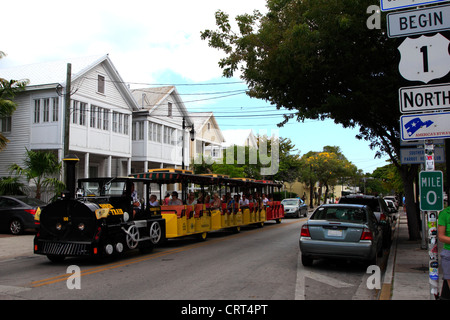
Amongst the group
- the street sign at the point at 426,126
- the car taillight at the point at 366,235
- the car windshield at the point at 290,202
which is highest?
the street sign at the point at 426,126

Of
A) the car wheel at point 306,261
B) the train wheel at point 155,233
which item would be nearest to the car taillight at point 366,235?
the car wheel at point 306,261

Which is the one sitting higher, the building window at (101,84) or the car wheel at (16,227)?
the building window at (101,84)

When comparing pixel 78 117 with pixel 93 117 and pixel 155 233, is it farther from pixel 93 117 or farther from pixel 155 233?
pixel 155 233

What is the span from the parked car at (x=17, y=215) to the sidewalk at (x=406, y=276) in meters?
13.3

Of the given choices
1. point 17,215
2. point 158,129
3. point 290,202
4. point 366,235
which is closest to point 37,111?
point 17,215

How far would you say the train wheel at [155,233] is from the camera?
1207cm

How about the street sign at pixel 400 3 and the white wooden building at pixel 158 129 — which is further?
the white wooden building at pixel 158 129

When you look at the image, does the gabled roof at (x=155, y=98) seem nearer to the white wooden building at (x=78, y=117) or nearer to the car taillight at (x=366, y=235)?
the white wooden building at (x=78, y=117)

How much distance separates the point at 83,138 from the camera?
79.2ft

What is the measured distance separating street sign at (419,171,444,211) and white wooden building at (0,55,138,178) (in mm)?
19234

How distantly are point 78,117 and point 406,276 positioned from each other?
20.1 m

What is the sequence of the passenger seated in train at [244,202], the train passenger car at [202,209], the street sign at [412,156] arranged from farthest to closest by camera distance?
the passenger seated in train at [244,202], the train passenger car at [202,209], the street sign at [412,156]

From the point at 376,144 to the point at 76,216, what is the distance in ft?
44.1

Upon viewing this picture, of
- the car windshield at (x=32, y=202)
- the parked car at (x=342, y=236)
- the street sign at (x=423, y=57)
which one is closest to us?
the street sign at (x=423, y=57)
